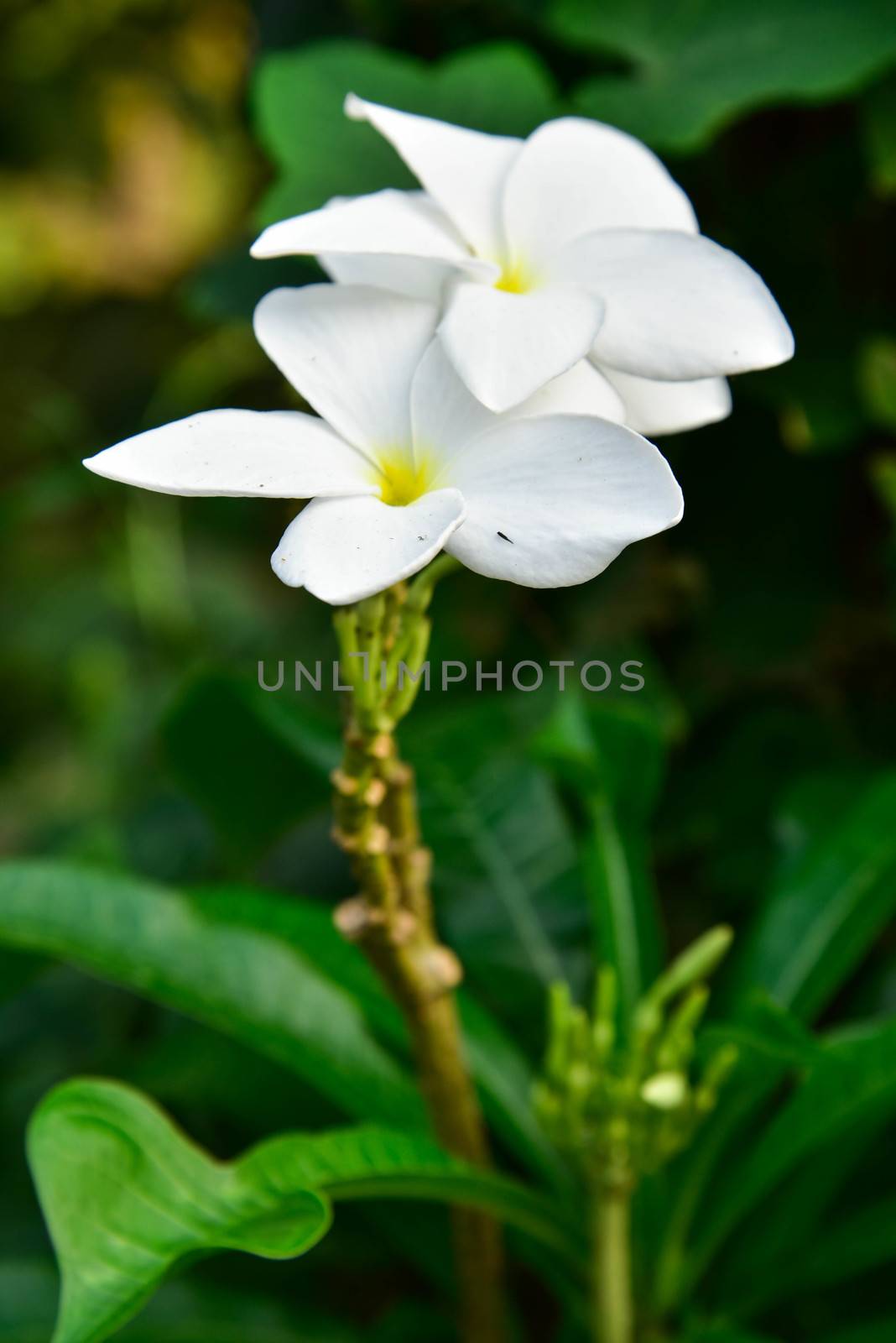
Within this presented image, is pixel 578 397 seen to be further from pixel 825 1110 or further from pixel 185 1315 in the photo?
pixel 185 1315

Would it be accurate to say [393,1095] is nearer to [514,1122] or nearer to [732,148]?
[514,1122]

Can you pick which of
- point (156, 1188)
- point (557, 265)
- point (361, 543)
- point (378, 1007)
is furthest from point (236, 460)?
point (378, 1007)

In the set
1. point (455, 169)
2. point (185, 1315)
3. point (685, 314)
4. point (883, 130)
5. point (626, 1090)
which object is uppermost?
point (883, 130)

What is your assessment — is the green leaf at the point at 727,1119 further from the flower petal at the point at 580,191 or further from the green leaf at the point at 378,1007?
the flower petal at the point at 580,191

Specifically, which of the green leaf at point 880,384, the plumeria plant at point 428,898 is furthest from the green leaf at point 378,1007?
the green leaf at point 880,384

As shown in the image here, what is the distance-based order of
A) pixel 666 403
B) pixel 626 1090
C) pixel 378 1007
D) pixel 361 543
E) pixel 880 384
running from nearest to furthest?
pixel 361 543 → pixel 666 403 → pixel 626 1090 → pixel 378 1007 → pixel 880 384

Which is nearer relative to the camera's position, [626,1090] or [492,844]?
[626,1090]

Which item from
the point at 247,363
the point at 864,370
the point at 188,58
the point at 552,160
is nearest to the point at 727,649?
the point at 864,370

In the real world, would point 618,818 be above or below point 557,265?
below
